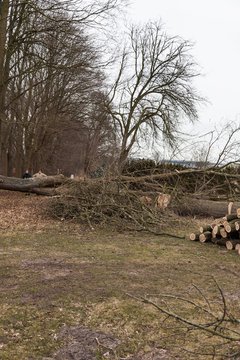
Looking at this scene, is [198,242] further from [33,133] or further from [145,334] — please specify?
[33,133]

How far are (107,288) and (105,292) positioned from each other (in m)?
0.15

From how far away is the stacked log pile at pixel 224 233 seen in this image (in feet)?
26.2

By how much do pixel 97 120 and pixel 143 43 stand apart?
20.2 ft

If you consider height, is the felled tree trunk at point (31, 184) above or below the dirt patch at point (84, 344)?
above

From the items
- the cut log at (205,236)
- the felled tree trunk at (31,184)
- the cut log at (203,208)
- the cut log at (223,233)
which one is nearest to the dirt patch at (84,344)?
the cut log at (223,233)

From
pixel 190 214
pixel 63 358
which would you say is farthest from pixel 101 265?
pixel 190 214

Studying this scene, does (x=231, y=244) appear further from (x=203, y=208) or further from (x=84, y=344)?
(x=84, y=344)

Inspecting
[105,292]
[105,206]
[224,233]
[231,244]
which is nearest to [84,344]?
[105,292]

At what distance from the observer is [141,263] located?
21.1ft

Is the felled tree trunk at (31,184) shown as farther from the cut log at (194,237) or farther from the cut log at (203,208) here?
the cut log at (194,237)

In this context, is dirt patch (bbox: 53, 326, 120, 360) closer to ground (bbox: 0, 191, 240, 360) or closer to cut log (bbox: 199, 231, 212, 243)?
ground (bbox: 0, 191, 240, 360)

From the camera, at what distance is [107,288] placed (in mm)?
5012

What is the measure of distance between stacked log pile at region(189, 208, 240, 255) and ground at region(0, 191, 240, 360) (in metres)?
0.26

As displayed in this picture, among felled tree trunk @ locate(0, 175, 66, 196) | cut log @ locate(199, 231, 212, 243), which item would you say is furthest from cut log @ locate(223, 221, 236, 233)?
felled tree trunk @ locate(0, 175, 66, 196)
